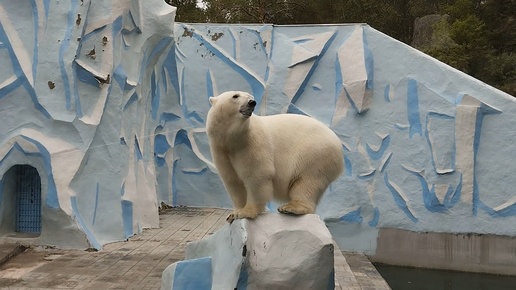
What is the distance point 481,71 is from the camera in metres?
A: 15.5

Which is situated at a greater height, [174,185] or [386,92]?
[386,92]

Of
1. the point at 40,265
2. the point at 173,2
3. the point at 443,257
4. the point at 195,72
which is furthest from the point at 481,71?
the point at 40,265

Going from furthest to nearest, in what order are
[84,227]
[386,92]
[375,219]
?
[386,92]
[375,219]
[84,227]

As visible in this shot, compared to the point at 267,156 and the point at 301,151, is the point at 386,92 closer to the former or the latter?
the point at 301,151

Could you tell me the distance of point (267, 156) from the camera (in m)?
3.77

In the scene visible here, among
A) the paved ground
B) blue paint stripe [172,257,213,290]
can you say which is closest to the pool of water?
the paved ground

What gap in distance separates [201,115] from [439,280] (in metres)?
6.32

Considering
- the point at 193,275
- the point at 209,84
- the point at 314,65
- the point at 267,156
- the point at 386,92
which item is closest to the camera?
the point at 267,156

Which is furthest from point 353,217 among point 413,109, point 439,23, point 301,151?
point 301,151

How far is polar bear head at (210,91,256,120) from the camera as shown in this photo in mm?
3535

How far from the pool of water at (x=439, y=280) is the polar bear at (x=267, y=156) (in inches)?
253

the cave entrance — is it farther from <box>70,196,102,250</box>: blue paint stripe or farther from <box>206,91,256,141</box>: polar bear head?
<box>206,91,256,141</box>: polar bear head

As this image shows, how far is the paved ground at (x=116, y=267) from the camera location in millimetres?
6723

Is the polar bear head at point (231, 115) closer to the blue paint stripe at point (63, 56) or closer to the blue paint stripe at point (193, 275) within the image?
the blue paint stripe at point (193, 275)
